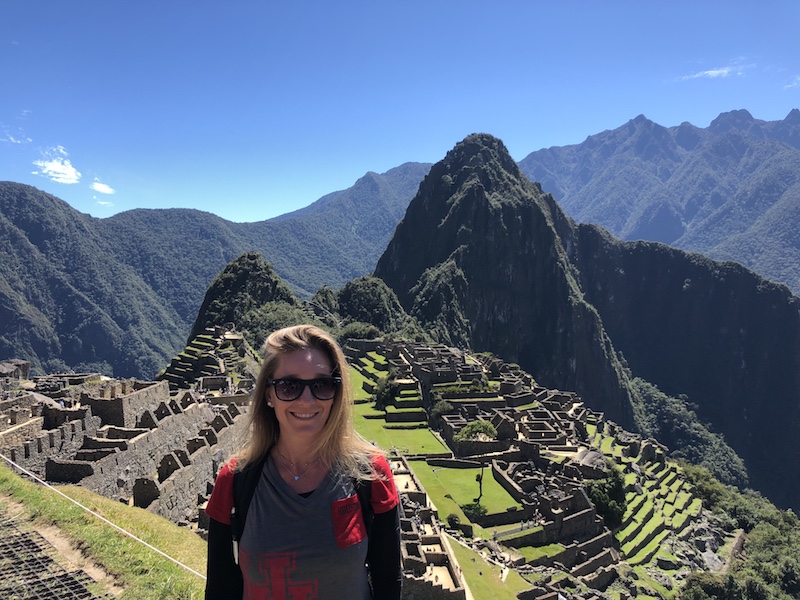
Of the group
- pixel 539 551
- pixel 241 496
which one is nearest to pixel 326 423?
pixel 241 496

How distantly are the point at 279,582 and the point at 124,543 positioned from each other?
18.7ft

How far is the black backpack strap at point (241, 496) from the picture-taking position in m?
2.89

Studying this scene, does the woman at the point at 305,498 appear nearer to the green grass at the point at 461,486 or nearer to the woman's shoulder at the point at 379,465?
the woman's shoulder at the point at 379,465

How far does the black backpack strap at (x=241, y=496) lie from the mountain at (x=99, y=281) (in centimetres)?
8731

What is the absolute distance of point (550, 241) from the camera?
139625 millimetres

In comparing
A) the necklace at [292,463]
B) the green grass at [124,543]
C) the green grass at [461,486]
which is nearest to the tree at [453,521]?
the green grass at [461,486]

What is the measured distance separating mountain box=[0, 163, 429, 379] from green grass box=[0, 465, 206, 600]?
79219mm

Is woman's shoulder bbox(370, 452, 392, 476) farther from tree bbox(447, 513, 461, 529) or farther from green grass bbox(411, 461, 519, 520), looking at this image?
green grass bbox(411, 461, 519, 520)

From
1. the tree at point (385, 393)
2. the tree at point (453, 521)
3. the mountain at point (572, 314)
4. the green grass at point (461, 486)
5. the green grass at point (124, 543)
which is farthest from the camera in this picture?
the mountain at point (572, 314)

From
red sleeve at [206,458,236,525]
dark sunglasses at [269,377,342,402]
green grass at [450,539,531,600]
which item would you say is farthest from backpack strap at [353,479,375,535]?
green grass at [450,539,531,600]

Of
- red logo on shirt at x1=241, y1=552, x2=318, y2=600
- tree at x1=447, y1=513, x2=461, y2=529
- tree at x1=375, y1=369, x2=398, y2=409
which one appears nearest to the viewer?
red logo on shirt at x1=241, y1=552, x2=318, y2=600

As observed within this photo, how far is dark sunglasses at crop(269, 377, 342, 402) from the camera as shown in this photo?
10.2 feet

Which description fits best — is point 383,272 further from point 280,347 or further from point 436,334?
point 280,347

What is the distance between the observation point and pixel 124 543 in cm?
730
